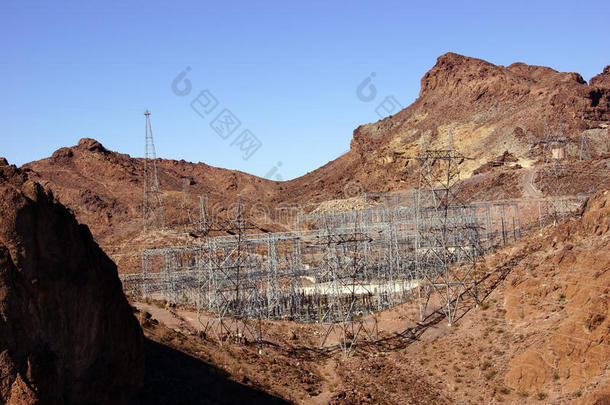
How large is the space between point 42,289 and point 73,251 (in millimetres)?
1440

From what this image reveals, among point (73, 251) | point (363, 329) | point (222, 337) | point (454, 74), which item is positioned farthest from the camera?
point (454, 74)

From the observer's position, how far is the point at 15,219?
39.0 feet

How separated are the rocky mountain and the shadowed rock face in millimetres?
47158

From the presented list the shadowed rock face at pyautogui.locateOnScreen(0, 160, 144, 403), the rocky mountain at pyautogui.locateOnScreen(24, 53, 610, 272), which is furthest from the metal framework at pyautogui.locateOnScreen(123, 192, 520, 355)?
the rocky mountain at pyautogui.locateOnScreen(24, 53, 610, 272)

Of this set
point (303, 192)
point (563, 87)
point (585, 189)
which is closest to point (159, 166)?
point (303, 192)

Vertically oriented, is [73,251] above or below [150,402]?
above

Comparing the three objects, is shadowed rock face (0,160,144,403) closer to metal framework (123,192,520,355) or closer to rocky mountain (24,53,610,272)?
metal framework (123,192,520,355)

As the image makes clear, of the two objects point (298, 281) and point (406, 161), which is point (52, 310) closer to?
point (298, 281)

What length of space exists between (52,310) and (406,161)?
3703 inches

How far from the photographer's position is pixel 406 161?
10281cm

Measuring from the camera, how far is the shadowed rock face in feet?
36.2

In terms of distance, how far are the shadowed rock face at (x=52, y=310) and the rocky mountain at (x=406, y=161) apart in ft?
155

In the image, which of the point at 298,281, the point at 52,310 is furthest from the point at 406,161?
the point at 52,310

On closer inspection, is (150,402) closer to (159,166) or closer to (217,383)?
(217,383)
